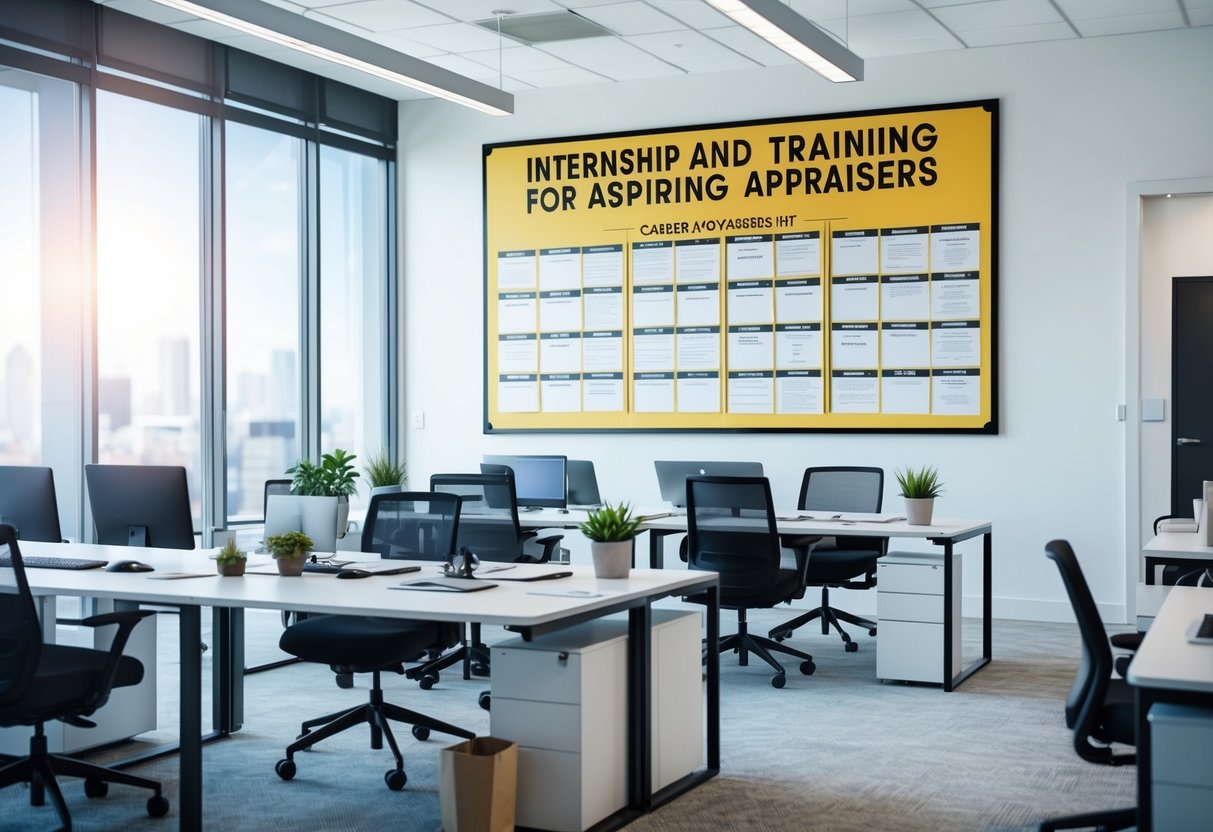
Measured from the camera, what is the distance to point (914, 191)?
7.64m

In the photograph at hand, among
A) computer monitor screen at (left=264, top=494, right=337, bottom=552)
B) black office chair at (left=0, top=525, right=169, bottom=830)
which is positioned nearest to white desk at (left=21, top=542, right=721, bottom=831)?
black office chair at (left=0, top=525, right=169, bottom=830)

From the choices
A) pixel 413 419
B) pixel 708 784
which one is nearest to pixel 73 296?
pixel 413 419

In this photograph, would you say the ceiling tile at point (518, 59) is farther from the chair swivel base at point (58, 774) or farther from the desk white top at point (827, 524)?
the chair swivel base at point (58, 774)

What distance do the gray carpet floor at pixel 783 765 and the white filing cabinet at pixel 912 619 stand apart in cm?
9

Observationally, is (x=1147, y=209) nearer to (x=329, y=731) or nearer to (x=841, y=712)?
(x=841, y=712)

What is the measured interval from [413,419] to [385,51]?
330 centimetres

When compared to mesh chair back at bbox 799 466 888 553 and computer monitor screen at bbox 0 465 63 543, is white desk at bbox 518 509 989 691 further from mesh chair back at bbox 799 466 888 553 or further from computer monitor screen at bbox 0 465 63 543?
computer monitor screen at bbox 0 465 63 543

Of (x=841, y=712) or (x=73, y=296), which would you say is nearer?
(x=841, y=712)

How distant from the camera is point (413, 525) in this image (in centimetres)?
484

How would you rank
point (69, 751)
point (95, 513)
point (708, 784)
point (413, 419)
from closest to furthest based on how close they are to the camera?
point (708, 784) → point (69, 751) → point (95, 513) → point (413, 419)

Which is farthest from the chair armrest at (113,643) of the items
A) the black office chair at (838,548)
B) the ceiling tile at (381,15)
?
the ceiling tile at (381,15)

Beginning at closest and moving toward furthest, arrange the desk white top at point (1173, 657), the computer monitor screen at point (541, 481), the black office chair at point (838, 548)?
the desk white top at point (1173, 657), the black office chair at point (838, 548), the computer monitor screen at point (541, 481)

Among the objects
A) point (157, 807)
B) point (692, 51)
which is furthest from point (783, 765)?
point (692, 51)

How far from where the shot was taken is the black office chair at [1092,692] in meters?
3.13
